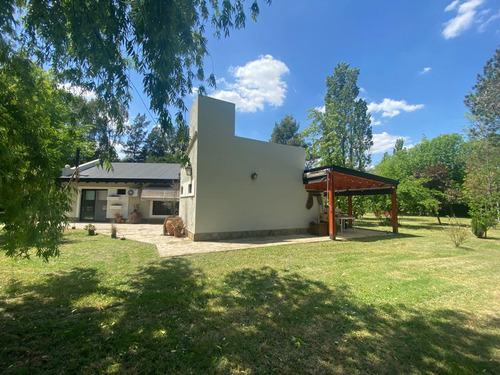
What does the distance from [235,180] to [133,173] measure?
1394 centimetres

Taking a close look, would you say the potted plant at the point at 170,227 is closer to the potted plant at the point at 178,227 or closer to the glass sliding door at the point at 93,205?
the potted plant at the point at 178,227

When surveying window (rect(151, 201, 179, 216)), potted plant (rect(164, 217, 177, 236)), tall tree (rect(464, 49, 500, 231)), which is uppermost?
tall tree (rect(464, 49, 500, 231))

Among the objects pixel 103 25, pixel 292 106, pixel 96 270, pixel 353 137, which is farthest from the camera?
pixel 353 137

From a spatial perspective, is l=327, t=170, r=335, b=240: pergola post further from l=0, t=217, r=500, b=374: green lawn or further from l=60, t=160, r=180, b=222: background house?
l=60, t=160, r=180, b=222: background house

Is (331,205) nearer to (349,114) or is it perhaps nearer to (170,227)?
(170,227)

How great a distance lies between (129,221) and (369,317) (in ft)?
60.8

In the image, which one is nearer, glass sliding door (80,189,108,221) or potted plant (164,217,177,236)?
potted plant (164,217,177,236)

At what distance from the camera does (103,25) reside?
3023 millimetres

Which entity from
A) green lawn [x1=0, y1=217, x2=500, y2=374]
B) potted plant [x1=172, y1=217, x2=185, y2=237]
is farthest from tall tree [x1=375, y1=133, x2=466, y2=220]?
potted plant [x1=172, y1=217, x2=185, y2=237]

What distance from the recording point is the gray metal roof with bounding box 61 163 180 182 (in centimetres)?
1836

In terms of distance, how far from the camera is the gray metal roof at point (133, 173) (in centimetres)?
1836

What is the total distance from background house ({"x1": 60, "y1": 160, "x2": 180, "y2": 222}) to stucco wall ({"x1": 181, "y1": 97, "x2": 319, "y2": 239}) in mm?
7050

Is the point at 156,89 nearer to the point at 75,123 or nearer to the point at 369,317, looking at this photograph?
the point at 75,123

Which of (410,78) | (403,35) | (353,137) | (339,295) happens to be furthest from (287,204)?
(353,137)
